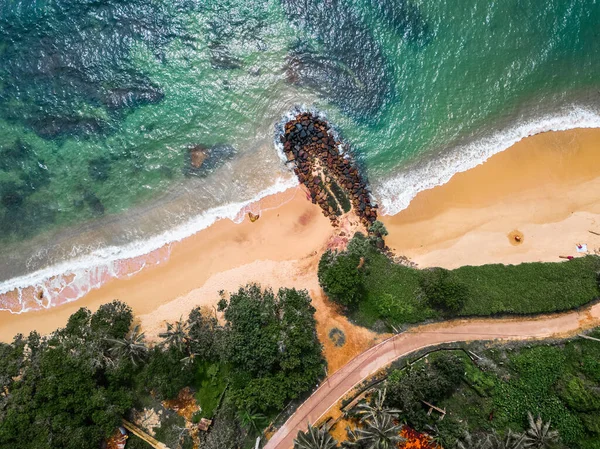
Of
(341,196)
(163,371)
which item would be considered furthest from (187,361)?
(341,196)

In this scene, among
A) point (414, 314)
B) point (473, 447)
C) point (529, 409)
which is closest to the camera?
point (473, 447)

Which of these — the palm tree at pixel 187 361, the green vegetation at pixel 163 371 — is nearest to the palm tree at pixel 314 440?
the green vegetation at pixel 163 371

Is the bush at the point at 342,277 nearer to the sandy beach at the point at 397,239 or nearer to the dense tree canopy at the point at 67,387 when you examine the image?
the sandy beach at the point at 397,239

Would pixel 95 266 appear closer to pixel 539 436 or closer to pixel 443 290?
pixel 443 290

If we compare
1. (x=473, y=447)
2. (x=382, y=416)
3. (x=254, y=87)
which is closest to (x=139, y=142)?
(x=254, y=87)

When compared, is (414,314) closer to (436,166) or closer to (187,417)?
(436,166)

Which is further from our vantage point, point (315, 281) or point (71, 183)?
point (71, 183)

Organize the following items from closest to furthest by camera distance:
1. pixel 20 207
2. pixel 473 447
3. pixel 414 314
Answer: pixel 473 447
pixel 414 314
pixel 20 207
